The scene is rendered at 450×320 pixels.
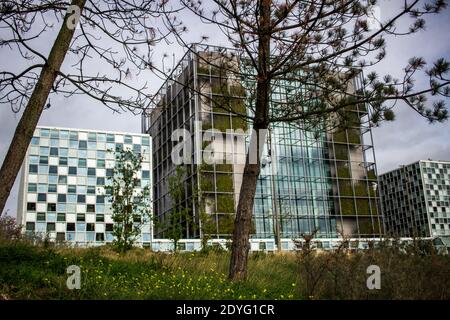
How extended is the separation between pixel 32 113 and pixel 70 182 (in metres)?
58.2

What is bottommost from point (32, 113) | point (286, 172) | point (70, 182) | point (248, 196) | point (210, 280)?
point (210, 280)

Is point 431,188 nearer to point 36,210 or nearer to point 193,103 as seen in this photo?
point 193,103

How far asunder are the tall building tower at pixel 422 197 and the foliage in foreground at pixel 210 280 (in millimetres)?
87171

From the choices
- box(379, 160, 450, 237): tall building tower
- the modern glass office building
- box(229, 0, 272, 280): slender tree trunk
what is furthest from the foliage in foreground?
box(379, 160, 450, 237): tall building tower

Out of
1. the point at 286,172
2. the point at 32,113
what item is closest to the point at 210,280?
the point at 32,113

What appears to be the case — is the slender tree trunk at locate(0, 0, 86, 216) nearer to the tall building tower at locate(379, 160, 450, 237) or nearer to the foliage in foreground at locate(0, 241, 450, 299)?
the foliage in foreground at locate(0, 241, 450, 299)

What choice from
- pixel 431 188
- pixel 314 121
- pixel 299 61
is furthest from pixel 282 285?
pixel 431 188

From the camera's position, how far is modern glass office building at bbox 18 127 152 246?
59.4 metres

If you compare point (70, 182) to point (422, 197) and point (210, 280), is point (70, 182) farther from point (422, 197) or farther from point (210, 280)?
point (422, 197)

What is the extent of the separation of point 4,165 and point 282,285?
4.82 metres

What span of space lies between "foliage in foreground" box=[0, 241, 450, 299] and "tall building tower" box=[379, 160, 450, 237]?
87.2 metres

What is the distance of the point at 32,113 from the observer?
6562 mm

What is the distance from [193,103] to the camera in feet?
155

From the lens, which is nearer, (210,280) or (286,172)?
(210,280)
